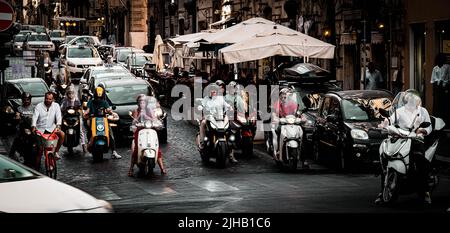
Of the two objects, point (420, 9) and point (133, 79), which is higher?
point (420, 9)

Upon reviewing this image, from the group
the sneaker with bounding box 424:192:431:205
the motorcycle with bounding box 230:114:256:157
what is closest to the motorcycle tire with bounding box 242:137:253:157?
the motorcycle with bounding box 230:114:256:157

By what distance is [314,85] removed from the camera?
23.7 meters

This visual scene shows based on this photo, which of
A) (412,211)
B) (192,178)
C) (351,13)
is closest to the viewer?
(412,211)

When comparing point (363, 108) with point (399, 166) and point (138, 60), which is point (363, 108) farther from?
point (138, 60)

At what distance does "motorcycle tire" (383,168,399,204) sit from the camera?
13.0 m

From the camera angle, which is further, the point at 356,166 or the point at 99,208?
the point at 356,166

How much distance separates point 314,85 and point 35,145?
8.01 m

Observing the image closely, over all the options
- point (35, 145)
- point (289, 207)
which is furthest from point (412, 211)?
point (35, 145)

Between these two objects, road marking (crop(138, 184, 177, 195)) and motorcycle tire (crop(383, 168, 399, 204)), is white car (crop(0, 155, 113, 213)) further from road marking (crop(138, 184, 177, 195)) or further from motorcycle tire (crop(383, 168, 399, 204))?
road marking (crop(138, 184, 177, 195))

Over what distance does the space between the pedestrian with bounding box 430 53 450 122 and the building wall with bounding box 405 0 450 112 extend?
0.65 meters

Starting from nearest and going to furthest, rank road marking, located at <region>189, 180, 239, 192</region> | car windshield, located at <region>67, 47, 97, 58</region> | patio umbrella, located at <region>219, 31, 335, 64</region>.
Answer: road marking, located at <region>189, 180, 239, 192</region>
patio umbrella, located at <region>219, 31, 335, 64</region>
car windshield, located at <region>67, 47, 97, 58</region>

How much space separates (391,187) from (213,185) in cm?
416

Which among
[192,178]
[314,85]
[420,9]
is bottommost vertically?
[192,178]

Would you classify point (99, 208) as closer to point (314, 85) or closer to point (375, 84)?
point (314, 85)
